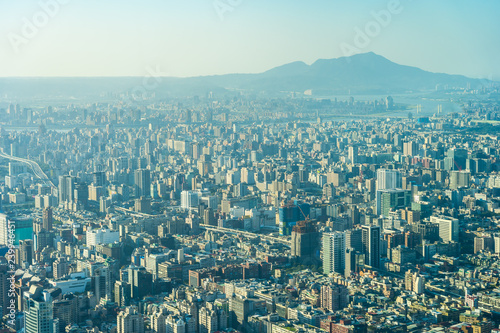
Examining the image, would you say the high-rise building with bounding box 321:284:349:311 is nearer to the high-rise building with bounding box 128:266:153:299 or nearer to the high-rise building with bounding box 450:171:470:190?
the high-rise building with bounding box 128:266:153:299

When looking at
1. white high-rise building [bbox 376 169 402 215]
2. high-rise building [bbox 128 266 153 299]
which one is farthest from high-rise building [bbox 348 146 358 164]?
high-rise building [bbox 128 266 153 299]

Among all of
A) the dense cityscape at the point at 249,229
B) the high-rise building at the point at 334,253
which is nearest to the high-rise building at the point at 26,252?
the dense cityscape at the point at 249,229

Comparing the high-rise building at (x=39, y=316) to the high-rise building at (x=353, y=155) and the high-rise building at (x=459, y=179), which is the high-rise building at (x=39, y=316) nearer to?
the high-rise building at (x=459, y=179)

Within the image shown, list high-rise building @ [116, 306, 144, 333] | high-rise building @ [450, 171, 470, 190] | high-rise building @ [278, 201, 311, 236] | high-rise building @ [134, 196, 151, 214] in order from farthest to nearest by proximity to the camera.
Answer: high-rise building @ [450, 171, 470, 190], high-rise building @ [134, 196, 151, 214], high-rise building @ [278, 201, 311, 236], high-rise building @ [116, 306, 144, 333]

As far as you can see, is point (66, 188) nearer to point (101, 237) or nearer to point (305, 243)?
point (101, 237)

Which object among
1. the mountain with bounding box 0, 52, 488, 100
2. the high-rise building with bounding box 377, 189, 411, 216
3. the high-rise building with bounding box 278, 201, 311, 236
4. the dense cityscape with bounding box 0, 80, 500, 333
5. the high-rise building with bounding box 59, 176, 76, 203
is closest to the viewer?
the dense cityscape with bounding box 0, 80, 500, 333
